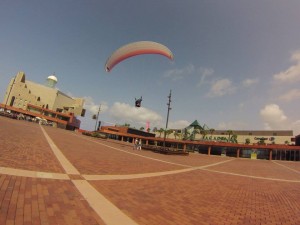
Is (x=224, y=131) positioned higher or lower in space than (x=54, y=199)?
higher

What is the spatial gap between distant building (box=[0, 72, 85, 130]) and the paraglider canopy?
6255cm

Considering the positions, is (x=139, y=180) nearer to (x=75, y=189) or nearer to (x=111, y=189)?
(x=111, y=189)

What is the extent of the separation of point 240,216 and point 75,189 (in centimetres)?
433

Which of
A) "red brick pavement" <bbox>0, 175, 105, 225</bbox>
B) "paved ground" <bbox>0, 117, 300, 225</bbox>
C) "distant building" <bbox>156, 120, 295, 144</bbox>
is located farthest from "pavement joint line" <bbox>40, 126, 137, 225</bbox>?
"distant building" <bbox>156, 120, 295, 144</bbox>

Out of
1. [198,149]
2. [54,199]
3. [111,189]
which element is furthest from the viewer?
[198,149]

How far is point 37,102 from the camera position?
76.1 metres

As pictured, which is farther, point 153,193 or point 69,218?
point 153,193

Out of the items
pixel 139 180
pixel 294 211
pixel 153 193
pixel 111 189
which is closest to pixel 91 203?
pixel 111 189

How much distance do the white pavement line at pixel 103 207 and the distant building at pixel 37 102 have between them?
74251 millimetres

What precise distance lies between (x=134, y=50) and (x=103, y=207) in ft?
49.9

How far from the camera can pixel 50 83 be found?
9362cm

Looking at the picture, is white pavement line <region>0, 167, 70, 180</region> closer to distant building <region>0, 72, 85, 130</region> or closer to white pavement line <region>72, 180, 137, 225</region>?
white pavement line <region>72, 180, 137, 225</region>

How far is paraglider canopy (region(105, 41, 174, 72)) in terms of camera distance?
17500mm

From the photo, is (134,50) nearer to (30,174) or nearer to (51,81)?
(30,174)
